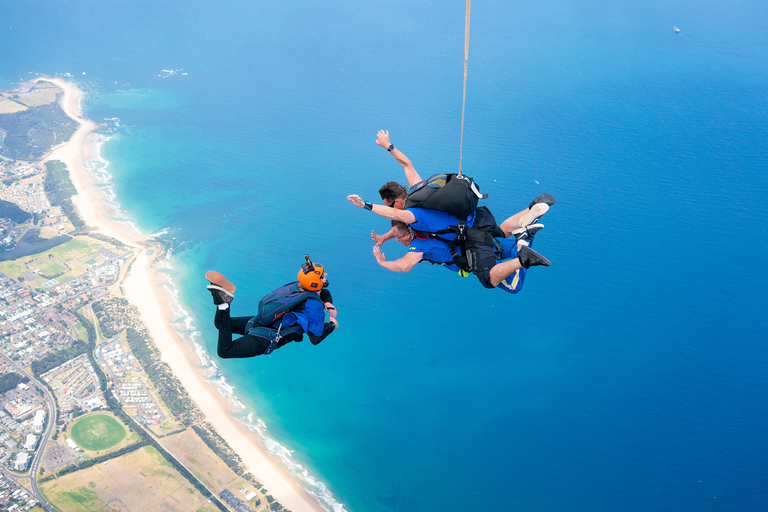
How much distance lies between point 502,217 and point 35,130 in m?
22.6

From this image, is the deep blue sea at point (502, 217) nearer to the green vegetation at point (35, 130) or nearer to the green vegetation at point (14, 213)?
the green vegetation at point (35, 130)

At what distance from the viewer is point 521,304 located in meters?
14.3

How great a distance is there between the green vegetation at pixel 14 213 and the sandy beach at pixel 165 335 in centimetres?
191

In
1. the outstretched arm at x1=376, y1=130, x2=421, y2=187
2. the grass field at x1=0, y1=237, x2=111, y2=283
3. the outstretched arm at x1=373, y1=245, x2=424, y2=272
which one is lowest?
the outstretched arm at x1=373, y1=245, x2=424, y2=272

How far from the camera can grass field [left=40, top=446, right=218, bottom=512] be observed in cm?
1158

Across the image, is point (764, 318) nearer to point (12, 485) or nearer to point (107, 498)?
point (107, 498)

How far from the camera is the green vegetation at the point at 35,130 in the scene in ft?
73.6

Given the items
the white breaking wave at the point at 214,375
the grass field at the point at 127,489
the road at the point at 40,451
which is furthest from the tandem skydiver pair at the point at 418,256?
the road at the point at 40,451

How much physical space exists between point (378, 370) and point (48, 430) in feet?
29.4

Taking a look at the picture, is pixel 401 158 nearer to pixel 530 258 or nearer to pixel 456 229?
pixel 456 229

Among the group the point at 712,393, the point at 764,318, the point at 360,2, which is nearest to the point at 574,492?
the point at 712,393

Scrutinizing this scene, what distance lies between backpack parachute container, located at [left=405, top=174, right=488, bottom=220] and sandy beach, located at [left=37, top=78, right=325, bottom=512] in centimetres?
984

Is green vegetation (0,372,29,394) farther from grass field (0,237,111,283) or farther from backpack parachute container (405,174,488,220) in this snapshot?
backpack parachute container (405,174,488,220)

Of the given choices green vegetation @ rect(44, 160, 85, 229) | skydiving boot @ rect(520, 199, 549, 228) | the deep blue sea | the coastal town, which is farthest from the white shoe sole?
green vegetation @ rect(44, 160, 85, 229)
